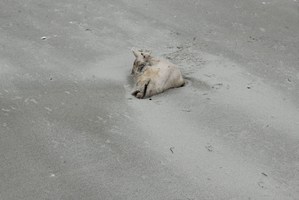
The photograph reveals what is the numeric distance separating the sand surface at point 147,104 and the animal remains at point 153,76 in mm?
89

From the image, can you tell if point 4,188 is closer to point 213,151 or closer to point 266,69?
point 213,151

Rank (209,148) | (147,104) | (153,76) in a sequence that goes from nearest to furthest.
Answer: (209,148) < (147,104) < (153,76)

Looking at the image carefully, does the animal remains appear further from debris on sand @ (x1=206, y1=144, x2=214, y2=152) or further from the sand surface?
debris on sand @ (x1=206, y1=144, x2=214, y2=152)

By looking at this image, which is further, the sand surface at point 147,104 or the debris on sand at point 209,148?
the debris on sand at point 209,148

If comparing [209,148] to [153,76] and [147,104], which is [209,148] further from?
[153,76]

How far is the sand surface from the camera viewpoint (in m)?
3.04

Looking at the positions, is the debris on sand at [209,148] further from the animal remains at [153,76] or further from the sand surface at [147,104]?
the animal remains at [153,76]

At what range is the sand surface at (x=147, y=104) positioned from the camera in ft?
9.96

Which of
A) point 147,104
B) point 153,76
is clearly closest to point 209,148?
point 147,104

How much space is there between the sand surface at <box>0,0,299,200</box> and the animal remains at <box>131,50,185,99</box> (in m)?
0.09

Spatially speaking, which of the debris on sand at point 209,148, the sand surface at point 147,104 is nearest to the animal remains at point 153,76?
the sand surface at point 147,104

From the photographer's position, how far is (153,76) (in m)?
3.90

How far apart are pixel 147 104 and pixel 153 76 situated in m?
0.28

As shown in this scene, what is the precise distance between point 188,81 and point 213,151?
90 centimetres
